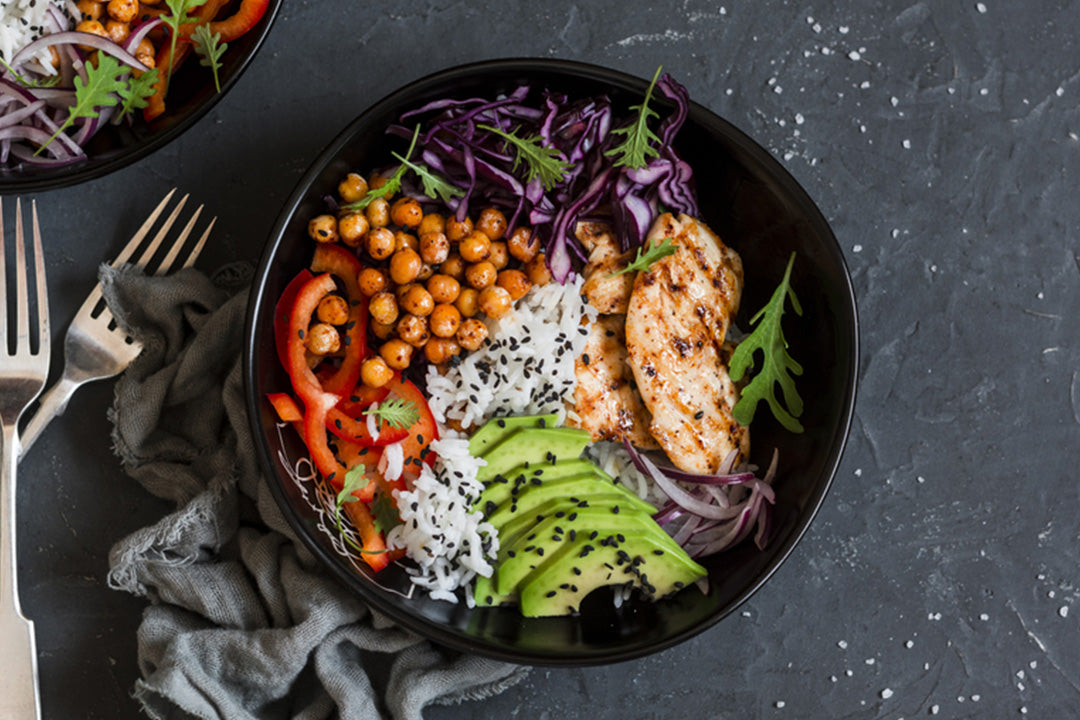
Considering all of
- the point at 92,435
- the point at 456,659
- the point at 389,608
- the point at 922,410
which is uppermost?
the point at 922,410

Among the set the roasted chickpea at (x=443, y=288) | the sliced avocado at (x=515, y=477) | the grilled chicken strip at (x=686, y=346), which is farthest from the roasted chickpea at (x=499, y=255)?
the sliced avocado at (x=515, y=477)

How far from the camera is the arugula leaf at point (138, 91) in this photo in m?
2.90

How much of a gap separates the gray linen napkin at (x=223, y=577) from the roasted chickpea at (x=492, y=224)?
937mm

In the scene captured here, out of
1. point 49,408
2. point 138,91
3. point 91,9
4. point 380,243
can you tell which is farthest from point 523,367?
point 91,9

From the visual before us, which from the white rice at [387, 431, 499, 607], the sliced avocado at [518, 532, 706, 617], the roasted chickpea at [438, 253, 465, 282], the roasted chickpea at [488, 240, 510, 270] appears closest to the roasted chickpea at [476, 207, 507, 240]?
the roasted chickpea at [488, 240, 510, 270]

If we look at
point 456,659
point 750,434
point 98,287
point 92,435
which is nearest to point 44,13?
point 98,287

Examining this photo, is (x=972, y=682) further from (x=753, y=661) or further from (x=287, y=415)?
(x=287, y=415)

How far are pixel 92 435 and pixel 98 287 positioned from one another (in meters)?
0.57

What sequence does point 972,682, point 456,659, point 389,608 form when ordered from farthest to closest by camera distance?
point 972,682, point 456,659, point 389,608

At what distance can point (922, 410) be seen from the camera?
3357mm

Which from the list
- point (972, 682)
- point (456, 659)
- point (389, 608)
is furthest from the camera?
point (972, 682)

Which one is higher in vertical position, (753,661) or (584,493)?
(584,493)

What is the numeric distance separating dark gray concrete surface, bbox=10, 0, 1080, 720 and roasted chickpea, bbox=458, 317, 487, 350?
0.96 metres

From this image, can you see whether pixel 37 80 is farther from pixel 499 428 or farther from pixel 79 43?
pixel 499 428
